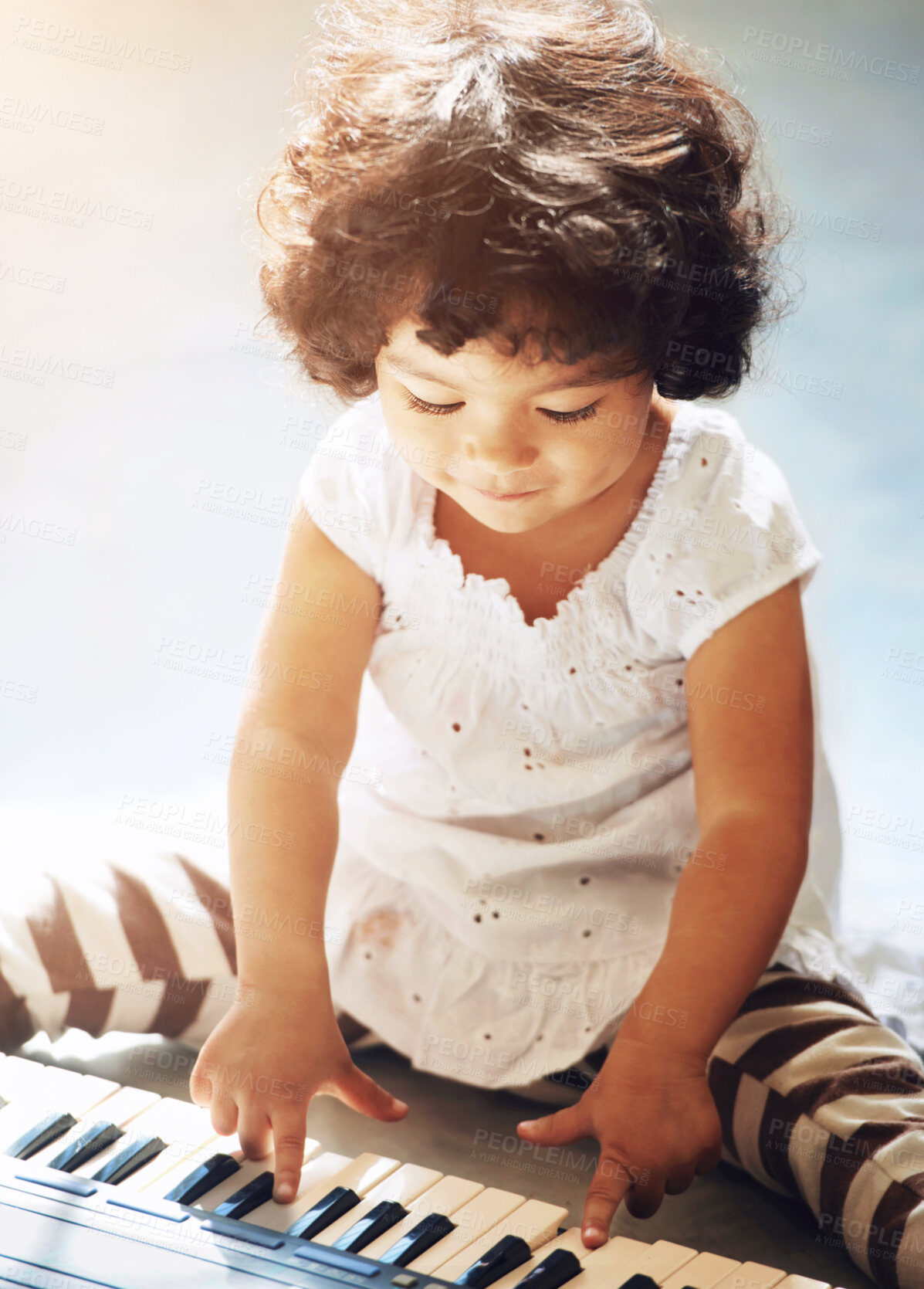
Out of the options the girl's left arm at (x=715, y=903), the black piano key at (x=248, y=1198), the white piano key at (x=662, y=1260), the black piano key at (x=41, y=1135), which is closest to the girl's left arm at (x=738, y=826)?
the girl's left arm at (x=715, y=903)

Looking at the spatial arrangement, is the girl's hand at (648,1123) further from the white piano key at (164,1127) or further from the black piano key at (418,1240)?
the white piano key at (164,1127)

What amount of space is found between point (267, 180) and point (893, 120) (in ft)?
1.42

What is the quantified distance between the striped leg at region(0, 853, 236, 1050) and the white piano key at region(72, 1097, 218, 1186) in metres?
0.12

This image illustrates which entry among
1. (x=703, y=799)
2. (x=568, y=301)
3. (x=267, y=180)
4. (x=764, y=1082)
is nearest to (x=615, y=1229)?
(x=764, y=1082)

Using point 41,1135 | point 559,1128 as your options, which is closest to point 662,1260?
point 559,1128

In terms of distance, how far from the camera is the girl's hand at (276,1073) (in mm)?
670

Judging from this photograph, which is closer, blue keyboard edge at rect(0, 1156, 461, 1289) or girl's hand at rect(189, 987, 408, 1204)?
blue keyboard edge at rect(0, 1156, 461, 1289)

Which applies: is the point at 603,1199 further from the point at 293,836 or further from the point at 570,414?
the point at 570,414

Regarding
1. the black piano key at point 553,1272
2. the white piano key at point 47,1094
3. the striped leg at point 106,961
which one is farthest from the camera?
the striped leg at point 106,961

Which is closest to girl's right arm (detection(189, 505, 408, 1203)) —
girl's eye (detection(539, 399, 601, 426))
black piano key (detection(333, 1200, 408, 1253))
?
black piano key (detection(333, 1200, 408, 1253))

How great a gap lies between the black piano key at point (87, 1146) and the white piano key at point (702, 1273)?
1.00ft

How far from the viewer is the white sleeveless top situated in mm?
740

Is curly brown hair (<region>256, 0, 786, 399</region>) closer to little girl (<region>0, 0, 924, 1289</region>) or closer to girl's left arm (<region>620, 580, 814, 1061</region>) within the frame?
little girl (<region>0, 0, 924, 1289</region>)

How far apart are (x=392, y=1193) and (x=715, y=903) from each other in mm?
245
